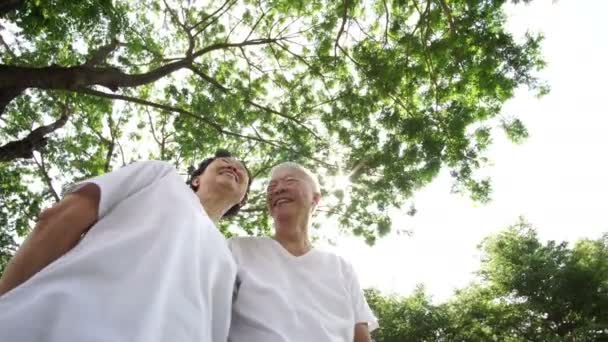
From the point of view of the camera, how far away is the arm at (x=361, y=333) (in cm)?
249

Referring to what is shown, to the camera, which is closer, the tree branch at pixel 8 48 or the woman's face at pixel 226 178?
the woman's face at pixel 226 178

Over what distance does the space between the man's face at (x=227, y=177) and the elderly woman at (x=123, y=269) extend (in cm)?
55

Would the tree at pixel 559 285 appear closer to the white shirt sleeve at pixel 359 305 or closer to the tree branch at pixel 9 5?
the white shirt sleeve at pixel 359 305

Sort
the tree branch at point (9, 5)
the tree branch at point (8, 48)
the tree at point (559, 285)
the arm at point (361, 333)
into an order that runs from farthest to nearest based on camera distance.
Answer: the tree at point (559, 285), the tree branch at point (8, 48), the tree branch at point (9, 5), the arm at point (361, 333)

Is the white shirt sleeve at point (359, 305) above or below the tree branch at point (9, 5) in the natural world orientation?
below

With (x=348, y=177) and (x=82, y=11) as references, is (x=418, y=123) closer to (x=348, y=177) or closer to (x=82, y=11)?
(x=348, y=177)

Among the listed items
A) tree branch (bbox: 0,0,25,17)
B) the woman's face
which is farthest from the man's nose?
tree branch (bbox: 0,0,25,17)

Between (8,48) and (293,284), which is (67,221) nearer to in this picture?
(293,284)

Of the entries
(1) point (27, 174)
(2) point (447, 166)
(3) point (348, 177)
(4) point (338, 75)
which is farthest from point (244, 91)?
(1) point (27, 174)

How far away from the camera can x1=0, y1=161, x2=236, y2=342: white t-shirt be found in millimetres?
1104

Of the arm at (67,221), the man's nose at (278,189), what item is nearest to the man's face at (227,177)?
the man's nose at (278,189)

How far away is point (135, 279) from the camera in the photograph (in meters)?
1.28

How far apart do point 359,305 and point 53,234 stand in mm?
1809

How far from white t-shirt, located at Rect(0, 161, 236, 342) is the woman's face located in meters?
0.62
